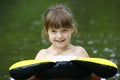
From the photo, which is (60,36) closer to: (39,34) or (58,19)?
(58,19)

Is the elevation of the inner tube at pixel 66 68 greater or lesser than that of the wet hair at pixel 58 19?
lesser

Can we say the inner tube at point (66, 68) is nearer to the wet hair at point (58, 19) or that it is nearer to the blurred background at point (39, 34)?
the wet hair at point (58, 19)

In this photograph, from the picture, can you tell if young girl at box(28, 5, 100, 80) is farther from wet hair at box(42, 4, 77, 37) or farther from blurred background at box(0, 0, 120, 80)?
blurred background at box(0, 0, 120, 80)

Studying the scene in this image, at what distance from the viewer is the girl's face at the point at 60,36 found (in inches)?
265

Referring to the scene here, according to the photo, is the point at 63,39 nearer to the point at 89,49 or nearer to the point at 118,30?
the point at 89,49

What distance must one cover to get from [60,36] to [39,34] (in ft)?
29.3

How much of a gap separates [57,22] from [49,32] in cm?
23

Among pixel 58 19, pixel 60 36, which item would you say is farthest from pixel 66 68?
pixel 58 19

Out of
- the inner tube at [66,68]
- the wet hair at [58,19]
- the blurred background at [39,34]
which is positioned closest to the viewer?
the inner tube at [66,68]

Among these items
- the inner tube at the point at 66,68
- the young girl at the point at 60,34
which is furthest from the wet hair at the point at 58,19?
the inner tube at the point at 66,68

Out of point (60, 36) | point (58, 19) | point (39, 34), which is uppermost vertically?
point (58, 19)

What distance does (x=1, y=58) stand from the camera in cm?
1162

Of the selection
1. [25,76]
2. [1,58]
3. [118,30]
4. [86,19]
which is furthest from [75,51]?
[86,19]

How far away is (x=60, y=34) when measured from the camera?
6719 millimetres
